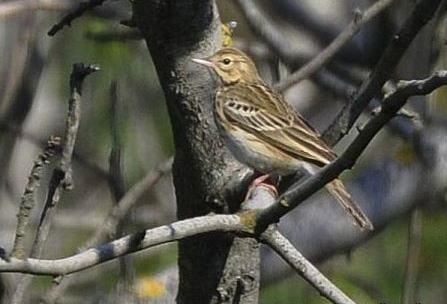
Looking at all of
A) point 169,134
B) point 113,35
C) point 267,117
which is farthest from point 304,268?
point 169,134

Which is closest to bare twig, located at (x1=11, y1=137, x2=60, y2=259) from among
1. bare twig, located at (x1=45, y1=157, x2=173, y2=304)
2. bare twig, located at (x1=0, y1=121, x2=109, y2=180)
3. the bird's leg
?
bare twig, located at (x1=45, y1=157, x2=173, y2=304)

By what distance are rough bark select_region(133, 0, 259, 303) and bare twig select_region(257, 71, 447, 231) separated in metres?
0.29

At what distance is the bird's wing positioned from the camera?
408cm

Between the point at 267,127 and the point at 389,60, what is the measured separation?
205 centimetres

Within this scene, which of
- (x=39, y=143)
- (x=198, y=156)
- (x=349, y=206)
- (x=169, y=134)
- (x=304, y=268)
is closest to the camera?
(x=304, y=268)

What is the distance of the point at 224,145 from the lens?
112 inches

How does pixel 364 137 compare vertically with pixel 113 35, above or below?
above

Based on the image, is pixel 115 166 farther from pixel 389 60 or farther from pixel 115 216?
pixel 389 60

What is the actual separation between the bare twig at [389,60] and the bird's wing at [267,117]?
4.26ft

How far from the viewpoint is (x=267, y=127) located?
4297 mm

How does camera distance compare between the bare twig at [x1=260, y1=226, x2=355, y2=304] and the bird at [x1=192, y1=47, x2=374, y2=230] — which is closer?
the bare twig at [x1=260, y1=226, x2=355, y2=304]

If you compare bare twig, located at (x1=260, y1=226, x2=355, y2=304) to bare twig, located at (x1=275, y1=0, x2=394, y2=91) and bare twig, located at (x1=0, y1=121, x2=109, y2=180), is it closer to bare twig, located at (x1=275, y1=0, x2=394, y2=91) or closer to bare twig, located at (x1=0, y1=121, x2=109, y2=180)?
bare twig, located at (x1=275, y1=0, x2=394, y2=91)

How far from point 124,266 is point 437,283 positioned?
1978 millimetres

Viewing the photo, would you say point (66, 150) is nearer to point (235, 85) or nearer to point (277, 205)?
point (277, 205)
